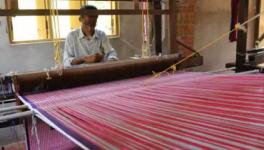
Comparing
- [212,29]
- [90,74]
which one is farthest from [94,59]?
[212,29]

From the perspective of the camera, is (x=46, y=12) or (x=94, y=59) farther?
(x=94, y=59)

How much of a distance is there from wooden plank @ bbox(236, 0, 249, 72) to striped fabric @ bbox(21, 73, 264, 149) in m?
0.64

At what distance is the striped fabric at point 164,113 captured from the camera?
75cm

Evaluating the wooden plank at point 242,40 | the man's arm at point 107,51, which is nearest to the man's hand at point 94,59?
the man's arm at point 107,51

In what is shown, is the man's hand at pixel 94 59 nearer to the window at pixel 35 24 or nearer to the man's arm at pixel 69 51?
the man's arm at pixel 69 51

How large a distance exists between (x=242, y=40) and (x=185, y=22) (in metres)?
1.01

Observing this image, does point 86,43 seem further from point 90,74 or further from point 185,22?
point 185,22

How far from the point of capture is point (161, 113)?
39.4 inches

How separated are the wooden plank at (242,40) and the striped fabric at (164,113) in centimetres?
64

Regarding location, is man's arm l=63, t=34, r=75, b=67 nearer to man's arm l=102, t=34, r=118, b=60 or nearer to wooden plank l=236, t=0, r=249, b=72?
man's arm l=102, t=34, r=118, b=60

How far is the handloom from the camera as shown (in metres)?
0.76

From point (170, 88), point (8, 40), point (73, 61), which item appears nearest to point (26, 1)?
point (8, 40)

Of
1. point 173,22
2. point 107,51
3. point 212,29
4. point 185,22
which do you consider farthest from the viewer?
point 212,29

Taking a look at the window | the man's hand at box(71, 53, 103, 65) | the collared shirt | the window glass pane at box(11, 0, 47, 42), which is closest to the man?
the collared shirt
